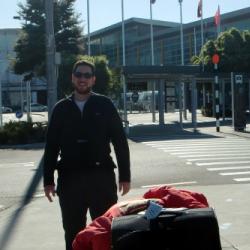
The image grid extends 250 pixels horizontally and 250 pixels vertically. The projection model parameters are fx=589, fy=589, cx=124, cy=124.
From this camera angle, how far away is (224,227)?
6832mm

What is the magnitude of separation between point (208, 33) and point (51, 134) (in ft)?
214

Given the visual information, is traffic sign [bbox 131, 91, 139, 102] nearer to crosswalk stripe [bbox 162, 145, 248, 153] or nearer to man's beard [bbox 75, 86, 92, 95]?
crosswalk stripe [bbox 162, 145, 248, 153]

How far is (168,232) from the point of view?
3119 millimetres

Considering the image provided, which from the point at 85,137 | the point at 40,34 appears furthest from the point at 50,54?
the point at 40,34

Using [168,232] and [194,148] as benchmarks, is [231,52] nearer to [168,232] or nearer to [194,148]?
[194,148]

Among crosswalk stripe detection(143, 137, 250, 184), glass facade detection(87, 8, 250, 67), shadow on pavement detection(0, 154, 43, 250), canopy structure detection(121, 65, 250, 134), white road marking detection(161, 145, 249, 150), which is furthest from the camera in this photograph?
glass facade detection(87, 8, 250, 67)

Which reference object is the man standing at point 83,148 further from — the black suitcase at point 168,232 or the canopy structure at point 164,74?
the canopy structure at point 164,74

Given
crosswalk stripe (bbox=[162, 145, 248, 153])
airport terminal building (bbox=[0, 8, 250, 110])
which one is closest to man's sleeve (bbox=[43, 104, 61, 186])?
crosswalk stripe (bbox=[162, 145, 248, 153])

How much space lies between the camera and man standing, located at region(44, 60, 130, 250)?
4.59 metres

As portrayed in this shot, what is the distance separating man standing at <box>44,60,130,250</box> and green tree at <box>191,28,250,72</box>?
34.8 meters

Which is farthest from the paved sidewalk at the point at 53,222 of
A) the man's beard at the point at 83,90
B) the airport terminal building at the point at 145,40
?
the airport terminal building at the point at 145,40

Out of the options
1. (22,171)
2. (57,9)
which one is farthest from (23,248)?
(57,9)

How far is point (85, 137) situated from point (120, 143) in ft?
0.99

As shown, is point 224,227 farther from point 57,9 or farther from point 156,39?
point 156,39
